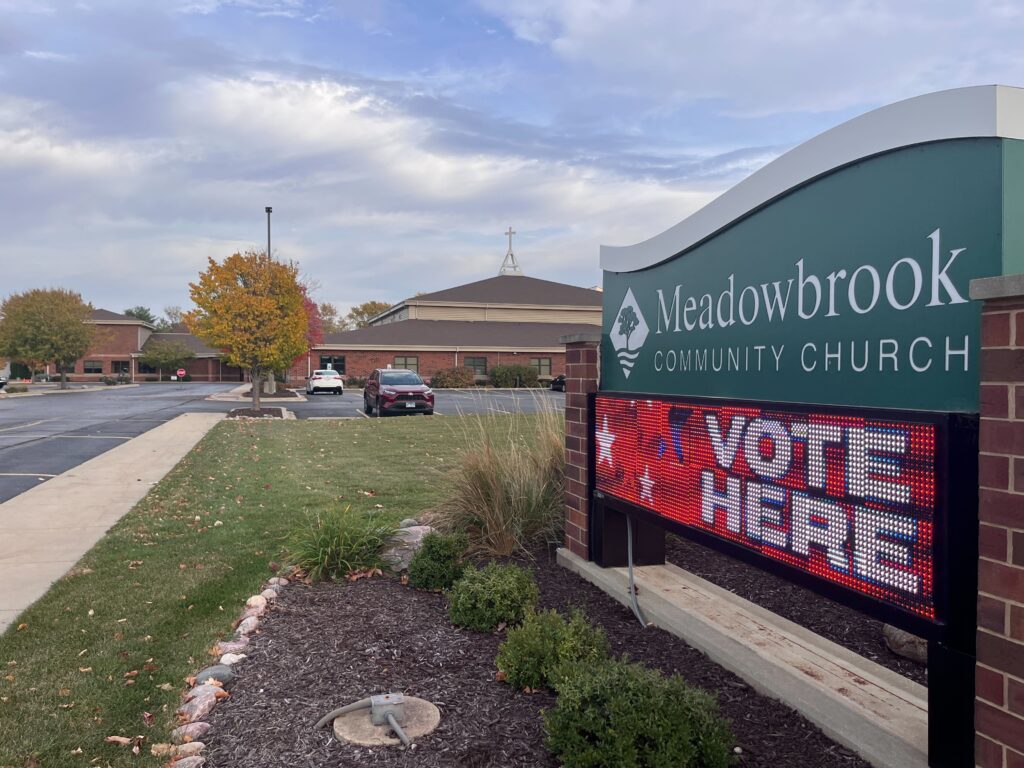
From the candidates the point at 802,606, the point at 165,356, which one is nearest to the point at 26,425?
the point at 802,606

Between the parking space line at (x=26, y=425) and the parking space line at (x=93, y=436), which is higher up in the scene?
the parking space line at (x=26, y=425)

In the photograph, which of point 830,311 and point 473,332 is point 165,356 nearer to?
point 473,332

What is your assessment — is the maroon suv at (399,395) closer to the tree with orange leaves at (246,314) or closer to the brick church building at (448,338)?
the tree with orange leaves at (246,314)

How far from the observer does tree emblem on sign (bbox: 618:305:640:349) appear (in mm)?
5469

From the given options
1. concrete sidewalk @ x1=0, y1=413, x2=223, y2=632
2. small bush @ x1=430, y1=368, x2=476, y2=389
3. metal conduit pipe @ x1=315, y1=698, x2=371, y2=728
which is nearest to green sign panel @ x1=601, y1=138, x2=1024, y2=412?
metal conduit pipe @ x1=315, y1=698, x2=371, y2=728

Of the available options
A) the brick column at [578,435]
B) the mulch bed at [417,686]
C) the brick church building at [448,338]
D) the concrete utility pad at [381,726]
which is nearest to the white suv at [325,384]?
the brick church building at [448,338]

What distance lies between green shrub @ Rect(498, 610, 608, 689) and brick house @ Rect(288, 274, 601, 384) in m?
46.0

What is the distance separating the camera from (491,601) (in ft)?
14.8

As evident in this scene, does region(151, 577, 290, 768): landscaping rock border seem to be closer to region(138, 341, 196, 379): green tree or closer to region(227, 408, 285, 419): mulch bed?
region(227, 408, 285, 419): mulch bed

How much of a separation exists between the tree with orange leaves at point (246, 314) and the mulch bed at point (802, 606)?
2321 cm

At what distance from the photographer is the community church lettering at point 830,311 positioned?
9.59 feet

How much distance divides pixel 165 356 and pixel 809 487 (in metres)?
76.5

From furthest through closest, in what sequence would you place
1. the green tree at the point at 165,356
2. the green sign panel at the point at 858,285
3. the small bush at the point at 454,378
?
the green tree at the point at 165,356 < the small bush at the point at 454,378 < the green sign panel at the point at 858,285

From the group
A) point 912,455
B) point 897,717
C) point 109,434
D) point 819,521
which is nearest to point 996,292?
point 912,455
